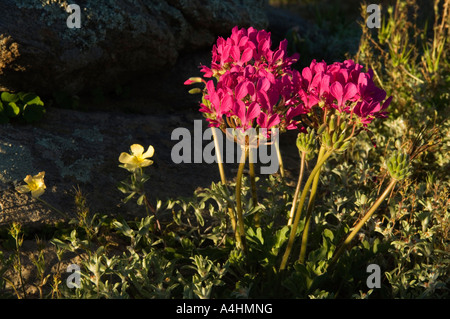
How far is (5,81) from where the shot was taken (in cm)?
365

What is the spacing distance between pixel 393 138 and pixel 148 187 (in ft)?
6.17

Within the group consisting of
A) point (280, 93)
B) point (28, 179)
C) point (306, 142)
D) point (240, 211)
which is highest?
point (280, 93)

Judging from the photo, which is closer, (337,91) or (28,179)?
(337,91)

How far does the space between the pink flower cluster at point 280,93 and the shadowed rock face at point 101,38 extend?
1835mm

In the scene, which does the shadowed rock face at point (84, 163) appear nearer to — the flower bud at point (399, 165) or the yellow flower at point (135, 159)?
the yellow flower at point (135, 159)

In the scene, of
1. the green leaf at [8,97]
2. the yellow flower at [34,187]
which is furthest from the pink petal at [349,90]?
the green leaf at [8,97]

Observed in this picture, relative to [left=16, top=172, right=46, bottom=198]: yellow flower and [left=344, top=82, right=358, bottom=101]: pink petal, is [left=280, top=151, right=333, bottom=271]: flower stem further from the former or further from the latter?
[left=16, top=172, right=46, bottom=198]: yellow flower

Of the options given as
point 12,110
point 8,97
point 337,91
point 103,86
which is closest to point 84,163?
point 12,110

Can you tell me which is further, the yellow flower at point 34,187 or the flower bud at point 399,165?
the yellow flower at point 34,187

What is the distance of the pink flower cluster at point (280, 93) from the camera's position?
215 centimetres

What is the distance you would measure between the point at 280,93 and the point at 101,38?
85.2 inches

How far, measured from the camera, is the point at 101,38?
391 centimetres

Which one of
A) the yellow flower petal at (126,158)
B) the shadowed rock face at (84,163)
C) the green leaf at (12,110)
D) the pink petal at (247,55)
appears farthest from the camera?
the green leaf at (12,110)
